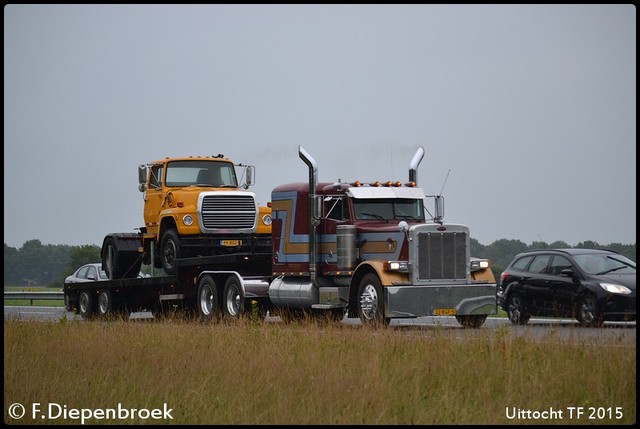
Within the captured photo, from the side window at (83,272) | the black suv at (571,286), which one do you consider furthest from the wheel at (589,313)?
the side window at (83,272)

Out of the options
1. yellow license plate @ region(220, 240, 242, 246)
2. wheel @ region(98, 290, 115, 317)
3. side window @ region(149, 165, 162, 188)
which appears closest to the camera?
yellow license plate @ region(220, 240, 242, 246)

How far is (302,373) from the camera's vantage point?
49.1 feet

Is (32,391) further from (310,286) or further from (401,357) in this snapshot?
(310,286)

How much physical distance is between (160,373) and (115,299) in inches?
626

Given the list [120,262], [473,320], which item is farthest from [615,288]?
[120,262]

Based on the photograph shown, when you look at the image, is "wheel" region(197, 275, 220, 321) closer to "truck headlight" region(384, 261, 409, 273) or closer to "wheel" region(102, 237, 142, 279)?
"wheel" region(102, 237, 142, 279)

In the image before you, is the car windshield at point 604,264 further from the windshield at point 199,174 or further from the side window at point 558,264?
the windshield at point 199,174

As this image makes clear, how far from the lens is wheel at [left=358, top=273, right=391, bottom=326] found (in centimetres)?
A: 2330

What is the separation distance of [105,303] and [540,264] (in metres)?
11.7

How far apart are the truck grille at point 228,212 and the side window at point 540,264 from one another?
637 centimetres

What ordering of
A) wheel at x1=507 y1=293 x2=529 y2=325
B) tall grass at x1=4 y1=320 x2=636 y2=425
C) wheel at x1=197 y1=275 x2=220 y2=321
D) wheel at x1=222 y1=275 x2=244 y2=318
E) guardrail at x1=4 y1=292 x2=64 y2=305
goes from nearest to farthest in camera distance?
tall grass at x1=4 y1=320 x2=636 y2=425, wheel at x1=507 y1=293 x2=529 y2=325, wheel at x1=222 y1=275 x2=244 y2=318, wheel at x1=197 y1=275 x2=220 y2=321, guardrail at x1=4 y1=292 x2=64 y2=305

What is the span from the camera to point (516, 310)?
85.3 ft

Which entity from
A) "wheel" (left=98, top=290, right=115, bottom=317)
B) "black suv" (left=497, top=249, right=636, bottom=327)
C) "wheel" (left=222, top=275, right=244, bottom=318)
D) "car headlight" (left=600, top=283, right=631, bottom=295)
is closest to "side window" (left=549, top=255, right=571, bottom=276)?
"black suv" (left=497, top=249, right=636, bottom=327)

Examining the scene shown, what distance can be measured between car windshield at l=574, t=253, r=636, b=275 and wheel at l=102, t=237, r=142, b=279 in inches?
439
